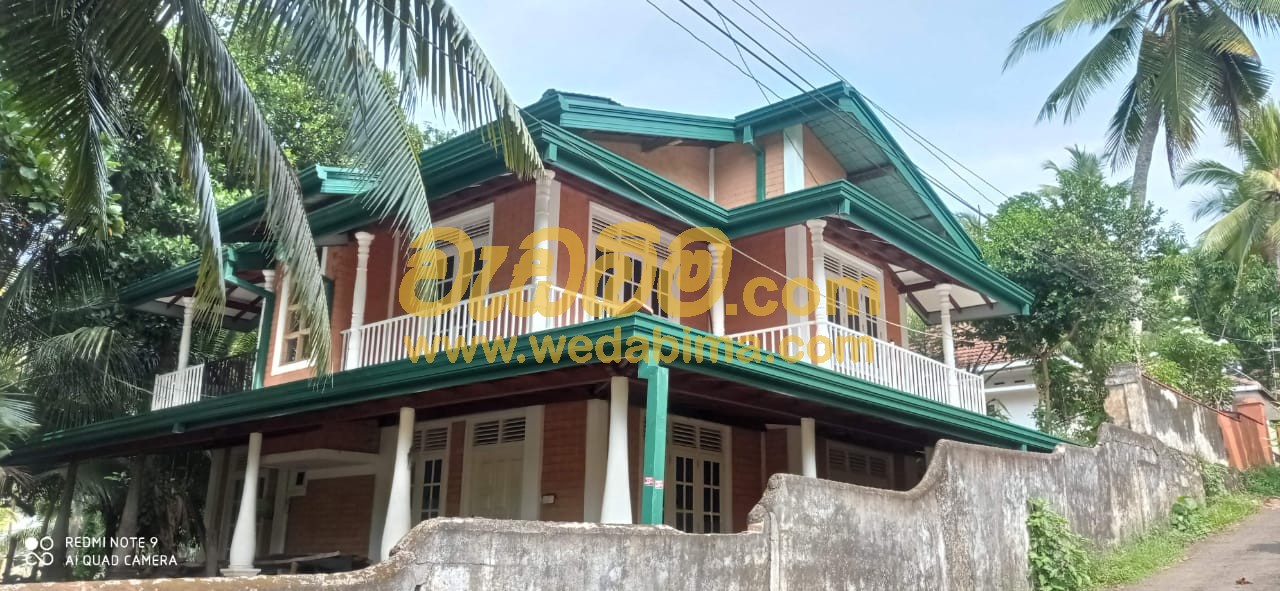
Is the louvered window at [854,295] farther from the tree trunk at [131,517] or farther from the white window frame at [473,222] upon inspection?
the tree trunk at [131,517]

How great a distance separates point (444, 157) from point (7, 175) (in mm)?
4474

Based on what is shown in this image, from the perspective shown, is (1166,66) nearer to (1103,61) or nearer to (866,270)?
(1103,61)

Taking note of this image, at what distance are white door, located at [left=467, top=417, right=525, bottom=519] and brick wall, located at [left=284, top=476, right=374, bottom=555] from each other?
2.11 metres

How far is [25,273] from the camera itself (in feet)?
48.2

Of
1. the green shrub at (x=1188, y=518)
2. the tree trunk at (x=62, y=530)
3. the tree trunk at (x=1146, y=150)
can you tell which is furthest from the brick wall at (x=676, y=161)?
the tree trunk at (x=1146, y=150)

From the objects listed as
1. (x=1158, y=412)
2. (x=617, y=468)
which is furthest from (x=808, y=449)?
(x=1158, y=412)

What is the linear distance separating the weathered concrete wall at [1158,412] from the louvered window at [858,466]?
377cm

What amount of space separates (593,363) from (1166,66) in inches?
848

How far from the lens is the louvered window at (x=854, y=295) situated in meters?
14.1

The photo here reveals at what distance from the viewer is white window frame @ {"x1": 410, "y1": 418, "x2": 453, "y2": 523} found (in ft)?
41.0

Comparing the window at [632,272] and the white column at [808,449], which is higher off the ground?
the window at [632,272]

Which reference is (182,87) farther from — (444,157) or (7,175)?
(444,157)

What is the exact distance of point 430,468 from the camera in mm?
12906

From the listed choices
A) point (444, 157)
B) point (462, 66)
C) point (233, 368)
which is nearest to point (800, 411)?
point (444, 157)
